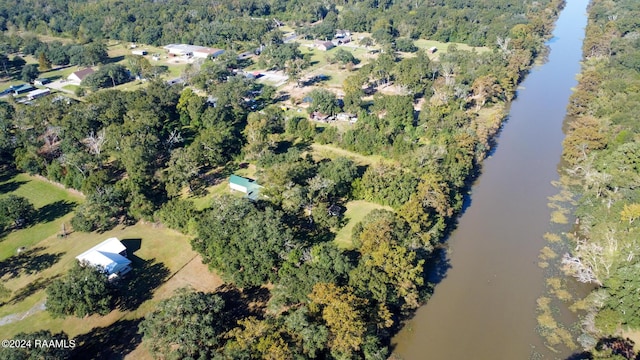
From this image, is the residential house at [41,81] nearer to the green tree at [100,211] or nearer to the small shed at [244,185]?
the green tree at [100,211]

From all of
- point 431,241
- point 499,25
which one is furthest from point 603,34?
point 431,241

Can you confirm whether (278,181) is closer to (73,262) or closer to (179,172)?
(179,172)

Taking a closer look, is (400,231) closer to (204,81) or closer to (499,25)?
(204,81)

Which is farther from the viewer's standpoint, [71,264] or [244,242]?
[71,264]

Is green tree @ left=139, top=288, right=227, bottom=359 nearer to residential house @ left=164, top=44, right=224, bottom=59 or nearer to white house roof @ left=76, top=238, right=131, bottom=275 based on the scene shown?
white house roof @ left=76, top=238, right=131, bottom=275

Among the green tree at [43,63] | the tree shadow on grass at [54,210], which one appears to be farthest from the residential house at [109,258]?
the green tree at [43,63]

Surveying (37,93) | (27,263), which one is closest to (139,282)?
(27,263)
